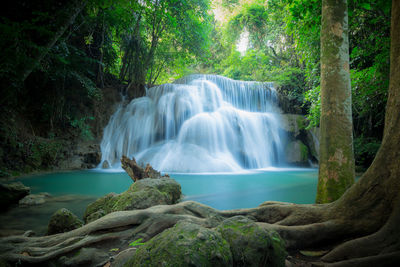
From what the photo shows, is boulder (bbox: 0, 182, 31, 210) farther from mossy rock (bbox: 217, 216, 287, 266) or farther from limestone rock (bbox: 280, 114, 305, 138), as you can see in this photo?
limestone rock (bbox: 280, 114, 305, 138)

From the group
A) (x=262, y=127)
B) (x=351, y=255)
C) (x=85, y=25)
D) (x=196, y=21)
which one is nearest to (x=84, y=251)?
(x=351, y=255)

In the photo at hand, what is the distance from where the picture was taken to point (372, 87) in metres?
6.69

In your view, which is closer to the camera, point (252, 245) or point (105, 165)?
point (252, 245)

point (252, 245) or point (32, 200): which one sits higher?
point (252, 245)

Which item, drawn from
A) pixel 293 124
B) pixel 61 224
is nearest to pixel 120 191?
pixel 61 224

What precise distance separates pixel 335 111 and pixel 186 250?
9.82ft

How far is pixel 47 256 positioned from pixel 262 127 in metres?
14.2

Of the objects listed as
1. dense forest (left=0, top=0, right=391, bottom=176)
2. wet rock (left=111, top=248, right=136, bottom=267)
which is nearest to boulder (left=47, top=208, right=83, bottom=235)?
wet rock (left=111, top=248, right=136, bottom=267)

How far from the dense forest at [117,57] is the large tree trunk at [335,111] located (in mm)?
1450

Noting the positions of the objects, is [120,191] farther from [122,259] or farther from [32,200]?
[122,259]

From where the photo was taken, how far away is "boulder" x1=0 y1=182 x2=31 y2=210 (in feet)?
15.1

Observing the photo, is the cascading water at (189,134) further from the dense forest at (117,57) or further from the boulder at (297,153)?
the dense forest at (117,57)

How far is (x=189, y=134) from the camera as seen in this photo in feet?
43.3

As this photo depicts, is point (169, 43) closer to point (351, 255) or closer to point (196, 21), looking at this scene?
point (196, 21)
